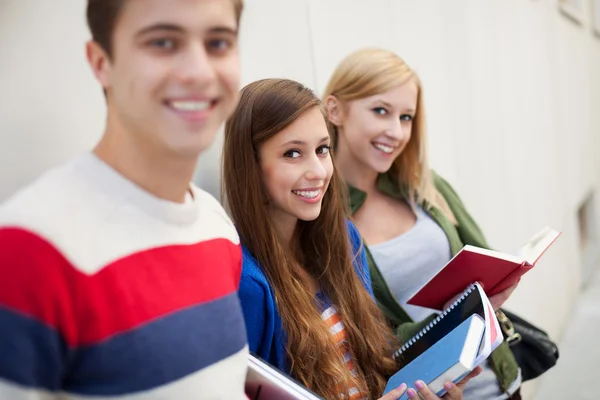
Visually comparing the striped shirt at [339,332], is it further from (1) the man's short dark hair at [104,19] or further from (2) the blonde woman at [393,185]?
(1) the man's short dark hair at [104,19]

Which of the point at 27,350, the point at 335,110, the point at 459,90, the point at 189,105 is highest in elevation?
the point at 189,105

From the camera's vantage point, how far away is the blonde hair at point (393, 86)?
238 centimetres

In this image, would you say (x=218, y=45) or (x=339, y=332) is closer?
(x=218, y=45)

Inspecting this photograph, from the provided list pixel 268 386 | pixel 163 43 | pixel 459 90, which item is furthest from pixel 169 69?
pixel 459 90

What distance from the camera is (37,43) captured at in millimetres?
1284

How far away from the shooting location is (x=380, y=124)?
2.39 m

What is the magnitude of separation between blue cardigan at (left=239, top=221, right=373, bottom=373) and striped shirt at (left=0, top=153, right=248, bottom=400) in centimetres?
50

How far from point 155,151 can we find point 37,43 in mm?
466

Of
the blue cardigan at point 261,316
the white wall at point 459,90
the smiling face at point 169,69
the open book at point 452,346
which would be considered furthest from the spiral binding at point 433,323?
the smiling face at point 169,69

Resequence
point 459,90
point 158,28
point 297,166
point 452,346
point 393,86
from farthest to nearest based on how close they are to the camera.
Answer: point 459,90, point 393,86, point 297,166, point 452,346, point 158,28

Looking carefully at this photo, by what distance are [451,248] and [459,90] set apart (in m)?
1.68

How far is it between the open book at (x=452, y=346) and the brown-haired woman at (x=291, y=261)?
5 centimetres

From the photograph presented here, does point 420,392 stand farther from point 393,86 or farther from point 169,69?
point 393,86

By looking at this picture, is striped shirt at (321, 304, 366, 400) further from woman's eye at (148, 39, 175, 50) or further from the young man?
woman's eye at (148, 39, 175, 50)
